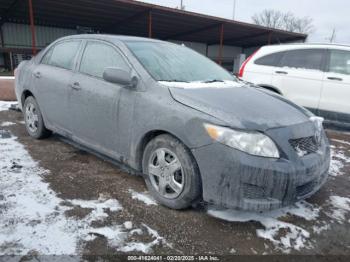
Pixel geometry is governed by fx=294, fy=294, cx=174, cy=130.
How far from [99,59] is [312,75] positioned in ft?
14.3

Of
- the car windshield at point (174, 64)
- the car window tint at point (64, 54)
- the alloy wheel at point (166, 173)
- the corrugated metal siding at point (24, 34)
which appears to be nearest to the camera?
the alloy wheel at point (166, 173)

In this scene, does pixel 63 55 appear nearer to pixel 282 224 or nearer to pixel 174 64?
pixel 174 64

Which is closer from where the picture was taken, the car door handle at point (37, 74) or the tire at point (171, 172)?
the tire at point (171, 172)

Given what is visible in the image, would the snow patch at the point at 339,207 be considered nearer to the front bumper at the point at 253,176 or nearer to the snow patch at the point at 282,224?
the snow patch at the point at 282,224

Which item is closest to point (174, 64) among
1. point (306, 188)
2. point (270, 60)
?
point (306, 188)

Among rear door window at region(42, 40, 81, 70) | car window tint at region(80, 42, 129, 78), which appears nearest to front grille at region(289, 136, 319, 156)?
car window tint at region(80, 42, 129, 78)

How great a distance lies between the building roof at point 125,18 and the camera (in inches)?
577

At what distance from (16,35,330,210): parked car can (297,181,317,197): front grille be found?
0.5 inches

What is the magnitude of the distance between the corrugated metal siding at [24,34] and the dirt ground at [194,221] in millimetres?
19805

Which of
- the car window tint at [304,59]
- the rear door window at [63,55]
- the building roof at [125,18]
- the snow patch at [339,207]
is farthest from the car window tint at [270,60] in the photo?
the building roof at [125,18]

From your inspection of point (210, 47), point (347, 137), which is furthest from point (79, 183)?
point (210, 47)

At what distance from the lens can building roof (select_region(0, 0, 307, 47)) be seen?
48.1ft

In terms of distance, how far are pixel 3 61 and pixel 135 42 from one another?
20.0 meters

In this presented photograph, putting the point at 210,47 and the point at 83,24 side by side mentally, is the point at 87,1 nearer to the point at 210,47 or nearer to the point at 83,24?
the point at 83,24
